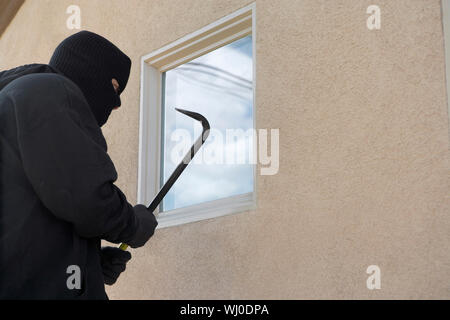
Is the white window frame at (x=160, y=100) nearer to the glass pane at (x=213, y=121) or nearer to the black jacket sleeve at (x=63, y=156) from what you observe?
the glass pane at (x=213, y=121)

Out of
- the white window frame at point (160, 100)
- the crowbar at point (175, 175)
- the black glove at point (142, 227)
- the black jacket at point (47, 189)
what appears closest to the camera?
the black jacket at point (47, 189)

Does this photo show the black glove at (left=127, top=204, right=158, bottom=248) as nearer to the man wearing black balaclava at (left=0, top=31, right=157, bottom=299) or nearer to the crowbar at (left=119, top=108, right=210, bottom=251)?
the man wearing black balaclava at (left=0, top=31, right=157, bottom=299)

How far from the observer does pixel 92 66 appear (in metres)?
2.15

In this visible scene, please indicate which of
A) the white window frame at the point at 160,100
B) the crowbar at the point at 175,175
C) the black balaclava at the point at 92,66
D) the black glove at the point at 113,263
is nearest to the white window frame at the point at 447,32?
the white window frame at the point at 160,100

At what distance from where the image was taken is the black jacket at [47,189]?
1714 mm

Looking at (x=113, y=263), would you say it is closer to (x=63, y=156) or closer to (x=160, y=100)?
(x=63, y=156)

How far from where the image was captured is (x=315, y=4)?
264cm

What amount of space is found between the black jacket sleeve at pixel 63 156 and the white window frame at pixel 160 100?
1057 millimetres

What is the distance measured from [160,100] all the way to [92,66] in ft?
4.77

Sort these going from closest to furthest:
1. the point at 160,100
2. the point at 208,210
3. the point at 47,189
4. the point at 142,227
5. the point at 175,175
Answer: the point at 47,189 < the point at 142,227 < the point at 175,175 < the point at 208,210 < the point at 160,100

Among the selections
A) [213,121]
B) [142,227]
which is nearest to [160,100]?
[213,121]

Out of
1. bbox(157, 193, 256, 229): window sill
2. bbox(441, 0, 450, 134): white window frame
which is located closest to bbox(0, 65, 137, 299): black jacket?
bbox(157, 193, 256, 229): window sill

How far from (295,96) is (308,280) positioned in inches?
31.0

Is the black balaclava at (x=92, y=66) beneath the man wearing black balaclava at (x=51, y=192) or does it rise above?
above
